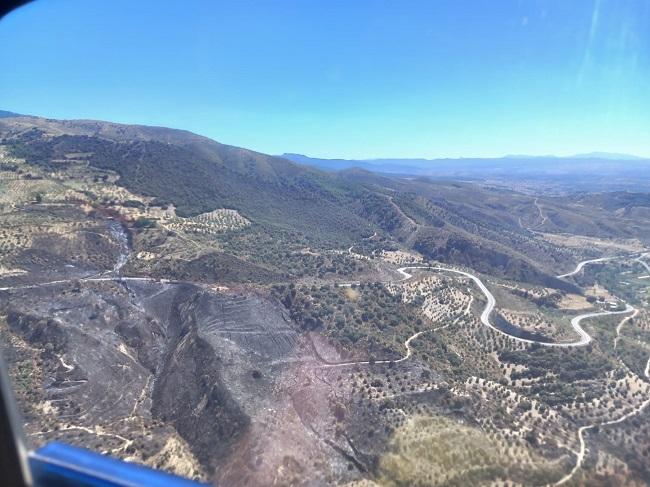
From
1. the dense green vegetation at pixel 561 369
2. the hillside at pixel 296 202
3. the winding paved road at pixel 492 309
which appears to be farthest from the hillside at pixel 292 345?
the hillside at pixel 296 202

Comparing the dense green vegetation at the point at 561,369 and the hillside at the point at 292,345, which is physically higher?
the hillside at the point at 292,345

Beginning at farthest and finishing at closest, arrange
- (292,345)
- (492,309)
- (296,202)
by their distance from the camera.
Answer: (296,202)
(492,309)
(292,345)

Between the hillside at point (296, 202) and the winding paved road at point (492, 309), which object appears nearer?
the winding paved road at point (492, 309)

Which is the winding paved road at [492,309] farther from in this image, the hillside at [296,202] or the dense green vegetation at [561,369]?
the hillside at [296,202]

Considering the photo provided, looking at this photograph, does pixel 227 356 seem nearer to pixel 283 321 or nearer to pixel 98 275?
pixel 283 321

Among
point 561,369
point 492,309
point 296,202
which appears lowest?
point 561,369

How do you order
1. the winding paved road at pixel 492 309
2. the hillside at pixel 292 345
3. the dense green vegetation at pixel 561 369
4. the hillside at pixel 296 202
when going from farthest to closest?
1. the hillside at pixel 296 202
2. the winding paved road at pixel 492 309
3. the dense green vegetation at pixel 561 369
4. the hillside at pixel 292 345

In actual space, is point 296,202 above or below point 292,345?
above

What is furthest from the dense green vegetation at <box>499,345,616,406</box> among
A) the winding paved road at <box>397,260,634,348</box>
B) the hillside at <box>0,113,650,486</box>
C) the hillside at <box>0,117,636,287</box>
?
the hillside at <box>0,117,636,287</box>

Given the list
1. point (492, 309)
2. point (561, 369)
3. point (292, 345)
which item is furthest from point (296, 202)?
point (561, 369)

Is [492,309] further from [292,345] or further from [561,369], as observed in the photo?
[292,345]

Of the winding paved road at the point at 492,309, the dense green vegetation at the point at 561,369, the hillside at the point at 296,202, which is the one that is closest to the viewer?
the dense green vegetation at the point at 561,369
